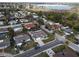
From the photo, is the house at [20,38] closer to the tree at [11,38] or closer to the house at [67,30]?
the tree at [11,38]

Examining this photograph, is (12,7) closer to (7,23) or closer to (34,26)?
(7,23)

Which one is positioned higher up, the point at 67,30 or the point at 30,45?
the point at 67,30

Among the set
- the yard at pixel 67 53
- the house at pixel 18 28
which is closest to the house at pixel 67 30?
the yard at pixel 67 53

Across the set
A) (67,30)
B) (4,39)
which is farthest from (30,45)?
(67,30)

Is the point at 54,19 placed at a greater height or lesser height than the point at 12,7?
lesser

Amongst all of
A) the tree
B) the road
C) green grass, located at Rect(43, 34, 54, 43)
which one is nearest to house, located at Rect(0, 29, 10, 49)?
the tree

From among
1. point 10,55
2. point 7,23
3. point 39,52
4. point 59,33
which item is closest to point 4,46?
point 10,55

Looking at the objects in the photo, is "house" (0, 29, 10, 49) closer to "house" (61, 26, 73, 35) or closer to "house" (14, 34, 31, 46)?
"house" (14, 34, 31, 46)

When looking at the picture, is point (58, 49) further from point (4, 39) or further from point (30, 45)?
point (4, 39)
